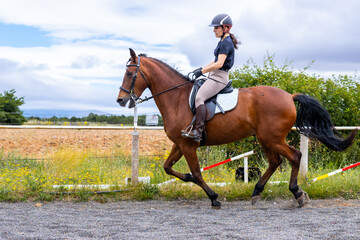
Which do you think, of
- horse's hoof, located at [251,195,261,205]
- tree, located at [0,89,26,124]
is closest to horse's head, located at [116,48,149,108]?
horse's hoof, located at [251,195,261,205]

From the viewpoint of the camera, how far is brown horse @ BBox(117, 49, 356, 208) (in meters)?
6.23

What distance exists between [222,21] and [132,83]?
5.67 feet

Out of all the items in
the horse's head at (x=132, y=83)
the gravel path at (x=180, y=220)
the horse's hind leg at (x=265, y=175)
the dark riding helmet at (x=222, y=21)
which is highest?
the dark riding helmet at (x=222, y=21)

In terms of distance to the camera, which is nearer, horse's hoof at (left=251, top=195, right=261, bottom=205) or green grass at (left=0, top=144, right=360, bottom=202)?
horse's hoof at (left=251, top=195, right=261, bottom=205)

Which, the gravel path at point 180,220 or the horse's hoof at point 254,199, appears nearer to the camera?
the gravel path at point 180,220

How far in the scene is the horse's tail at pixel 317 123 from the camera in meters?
6.70

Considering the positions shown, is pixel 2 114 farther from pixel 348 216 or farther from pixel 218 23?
pixel 348 216

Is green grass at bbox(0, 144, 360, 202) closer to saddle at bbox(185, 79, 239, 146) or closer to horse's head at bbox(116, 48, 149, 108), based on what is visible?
saddle at bbox(185, 79, 239, 146)

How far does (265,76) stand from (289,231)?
590 cm

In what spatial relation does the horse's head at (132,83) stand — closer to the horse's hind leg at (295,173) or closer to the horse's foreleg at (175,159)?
the horse's foreleg at (175,159)

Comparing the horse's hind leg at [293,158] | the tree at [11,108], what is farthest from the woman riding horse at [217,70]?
the tree at [11,108]

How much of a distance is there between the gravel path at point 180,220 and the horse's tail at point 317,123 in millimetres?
1080

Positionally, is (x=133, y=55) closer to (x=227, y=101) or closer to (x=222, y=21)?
(x=222, y=21)

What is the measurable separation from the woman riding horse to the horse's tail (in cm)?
141
